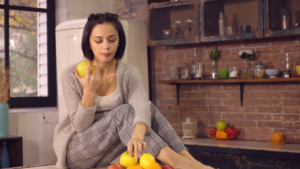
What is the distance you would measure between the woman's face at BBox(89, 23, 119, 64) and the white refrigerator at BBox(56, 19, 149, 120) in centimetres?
145

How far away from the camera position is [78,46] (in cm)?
354

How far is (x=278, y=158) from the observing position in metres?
2.82

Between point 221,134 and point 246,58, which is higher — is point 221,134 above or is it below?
below

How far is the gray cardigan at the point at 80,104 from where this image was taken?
1959 mm

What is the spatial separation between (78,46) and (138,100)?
1664 mm

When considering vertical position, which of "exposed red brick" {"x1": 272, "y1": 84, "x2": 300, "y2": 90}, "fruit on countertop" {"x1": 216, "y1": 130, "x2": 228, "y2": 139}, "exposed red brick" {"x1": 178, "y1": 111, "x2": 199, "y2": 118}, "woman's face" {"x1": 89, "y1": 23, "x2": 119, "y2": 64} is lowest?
"fruit on countertop" {"x1": 216, "y1": 130, "x2": 228, "y2": 139}

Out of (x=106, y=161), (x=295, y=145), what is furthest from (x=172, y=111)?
(x=106, y=161)

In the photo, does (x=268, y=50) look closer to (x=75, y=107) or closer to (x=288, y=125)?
(x=288, y=125)

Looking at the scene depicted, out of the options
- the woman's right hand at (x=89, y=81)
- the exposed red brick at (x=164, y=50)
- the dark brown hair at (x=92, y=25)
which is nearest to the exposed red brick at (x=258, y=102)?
the exposed red brick at (x=164, y=50)

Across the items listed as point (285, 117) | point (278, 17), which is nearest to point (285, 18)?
point (278, 17)

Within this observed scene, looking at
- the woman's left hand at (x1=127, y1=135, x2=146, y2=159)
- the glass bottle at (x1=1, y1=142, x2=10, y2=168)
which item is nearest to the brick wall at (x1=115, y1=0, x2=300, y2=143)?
the glass bottle at (x1=1, y1=142, x2=10, y2=168)

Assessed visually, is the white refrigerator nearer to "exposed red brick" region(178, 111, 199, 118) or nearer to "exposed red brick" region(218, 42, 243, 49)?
"exposed red brick" region(178, 111, 199, 118)

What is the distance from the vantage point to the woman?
6.15 ft

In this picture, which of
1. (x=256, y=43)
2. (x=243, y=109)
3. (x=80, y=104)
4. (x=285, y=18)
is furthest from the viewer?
(x=243, y=109)
